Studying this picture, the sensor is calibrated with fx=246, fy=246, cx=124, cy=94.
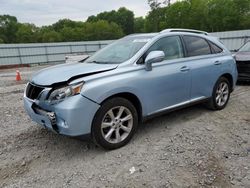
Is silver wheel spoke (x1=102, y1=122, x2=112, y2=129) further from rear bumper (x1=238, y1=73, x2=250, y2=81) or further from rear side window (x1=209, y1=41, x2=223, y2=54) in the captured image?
rear bumper (x1=238, y1=73, x2=250, y2=81)

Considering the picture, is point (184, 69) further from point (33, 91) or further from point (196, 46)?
point (33, 91)

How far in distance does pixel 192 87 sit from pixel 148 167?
199cm

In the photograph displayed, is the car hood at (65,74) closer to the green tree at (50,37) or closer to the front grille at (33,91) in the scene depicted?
the front grille at (33,91)

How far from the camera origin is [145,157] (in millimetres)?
3451

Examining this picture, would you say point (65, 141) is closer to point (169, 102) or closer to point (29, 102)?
point (29, 102)

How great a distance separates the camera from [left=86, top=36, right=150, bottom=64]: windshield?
13.2ft

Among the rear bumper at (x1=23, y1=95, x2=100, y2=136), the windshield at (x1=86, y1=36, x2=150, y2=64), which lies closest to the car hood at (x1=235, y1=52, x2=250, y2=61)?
the windshield at (x1=86, y1=36, x2=150, y2=64)

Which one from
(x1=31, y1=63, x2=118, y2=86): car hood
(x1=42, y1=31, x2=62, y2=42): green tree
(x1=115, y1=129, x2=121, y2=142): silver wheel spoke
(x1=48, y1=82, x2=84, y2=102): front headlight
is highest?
(x1=42, y1=31, x2=62, y2=42): green tree

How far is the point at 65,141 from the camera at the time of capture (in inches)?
160

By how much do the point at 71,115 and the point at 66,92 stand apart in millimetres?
320

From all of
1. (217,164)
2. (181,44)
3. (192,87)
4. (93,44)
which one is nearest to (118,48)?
(181,44)

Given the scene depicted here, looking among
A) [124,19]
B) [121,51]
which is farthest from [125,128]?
[124,19]

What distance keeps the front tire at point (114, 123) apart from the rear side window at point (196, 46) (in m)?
1.76

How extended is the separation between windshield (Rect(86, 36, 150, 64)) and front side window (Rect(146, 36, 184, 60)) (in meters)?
0.20
